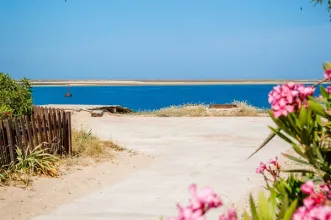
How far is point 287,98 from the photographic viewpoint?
6.38 feet

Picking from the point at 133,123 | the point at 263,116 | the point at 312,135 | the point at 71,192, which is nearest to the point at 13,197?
the point at 71,192

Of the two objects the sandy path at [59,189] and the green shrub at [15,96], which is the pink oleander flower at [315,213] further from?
the green shrub at [15,96]

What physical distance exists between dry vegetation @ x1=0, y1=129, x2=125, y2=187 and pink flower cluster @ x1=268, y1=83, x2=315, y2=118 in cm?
745

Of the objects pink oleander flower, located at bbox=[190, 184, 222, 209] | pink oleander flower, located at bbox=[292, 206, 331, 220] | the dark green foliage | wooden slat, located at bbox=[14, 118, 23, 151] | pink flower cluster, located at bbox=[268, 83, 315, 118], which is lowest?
wooden slat, located at bbox=[14, 118, 23, 151]

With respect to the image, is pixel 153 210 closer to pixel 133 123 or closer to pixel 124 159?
pixel 124 159

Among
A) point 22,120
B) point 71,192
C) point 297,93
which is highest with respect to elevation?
point 297,93

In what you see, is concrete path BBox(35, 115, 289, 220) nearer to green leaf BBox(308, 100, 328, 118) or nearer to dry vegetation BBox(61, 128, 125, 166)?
dry vegetation BBox(61, 128, 125, 166)

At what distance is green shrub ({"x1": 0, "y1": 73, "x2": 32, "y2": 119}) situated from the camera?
11133 millimetres

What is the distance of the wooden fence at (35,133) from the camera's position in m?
9.11

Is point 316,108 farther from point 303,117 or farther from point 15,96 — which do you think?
point 15,96

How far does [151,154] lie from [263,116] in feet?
44.5

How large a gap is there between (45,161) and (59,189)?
1399 millimetres

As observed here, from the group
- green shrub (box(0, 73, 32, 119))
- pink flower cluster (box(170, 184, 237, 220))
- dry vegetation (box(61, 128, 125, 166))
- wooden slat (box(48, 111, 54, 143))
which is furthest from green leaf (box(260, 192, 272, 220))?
green shrub (box(0, 73, 32, 119))

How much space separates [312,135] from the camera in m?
2.08
